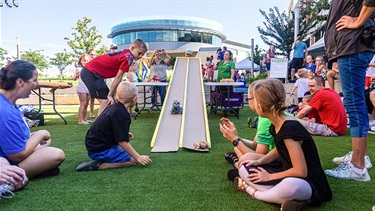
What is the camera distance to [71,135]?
529 centimetres

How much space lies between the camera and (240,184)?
2.36m

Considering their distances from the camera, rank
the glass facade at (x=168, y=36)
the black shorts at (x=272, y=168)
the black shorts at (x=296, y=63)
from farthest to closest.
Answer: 1. the glass facade at (x=168, y=36)
2. the black shorts at (x=296, y=63)
3. the black shorts at (x=272, y=168)

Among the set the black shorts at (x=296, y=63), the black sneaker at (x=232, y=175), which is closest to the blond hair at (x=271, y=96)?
the black sneaker at (x=232, y=175)

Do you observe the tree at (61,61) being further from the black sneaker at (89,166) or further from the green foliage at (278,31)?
the black sneaker at (89,166)

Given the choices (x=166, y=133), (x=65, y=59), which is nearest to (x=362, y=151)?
(x=166, y=133)

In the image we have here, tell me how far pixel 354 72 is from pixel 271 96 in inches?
42.7

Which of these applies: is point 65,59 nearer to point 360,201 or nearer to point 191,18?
point 191,18

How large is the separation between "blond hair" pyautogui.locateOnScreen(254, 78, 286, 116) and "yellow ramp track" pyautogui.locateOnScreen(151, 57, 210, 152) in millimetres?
2074

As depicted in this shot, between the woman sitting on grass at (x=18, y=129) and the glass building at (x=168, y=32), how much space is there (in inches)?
2063

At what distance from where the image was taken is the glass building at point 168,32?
180 feet

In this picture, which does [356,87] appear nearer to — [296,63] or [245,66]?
[296,63]

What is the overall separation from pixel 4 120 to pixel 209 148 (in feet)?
8.25

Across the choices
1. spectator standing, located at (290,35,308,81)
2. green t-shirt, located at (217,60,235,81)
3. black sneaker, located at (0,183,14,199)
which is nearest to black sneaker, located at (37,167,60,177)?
black sneaker, located at (0,183,14,199)

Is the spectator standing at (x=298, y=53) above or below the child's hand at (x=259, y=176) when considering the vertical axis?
above
